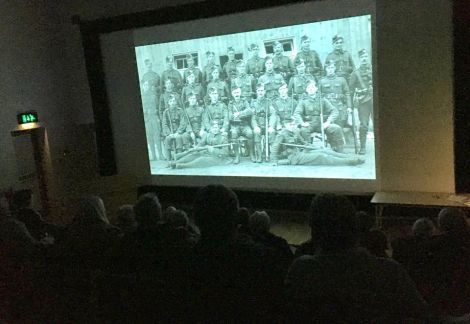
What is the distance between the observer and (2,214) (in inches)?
131

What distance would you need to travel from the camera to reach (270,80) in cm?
524

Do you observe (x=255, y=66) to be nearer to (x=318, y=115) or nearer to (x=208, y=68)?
(x=208, y=68)

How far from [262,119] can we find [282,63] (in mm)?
694

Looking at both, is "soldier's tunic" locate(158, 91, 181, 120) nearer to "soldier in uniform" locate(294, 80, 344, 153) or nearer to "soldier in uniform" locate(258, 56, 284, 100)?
"soldier in uniform" locate(258, 56, 284, 100)

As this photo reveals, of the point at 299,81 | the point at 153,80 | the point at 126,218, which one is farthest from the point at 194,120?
the point at 126,218

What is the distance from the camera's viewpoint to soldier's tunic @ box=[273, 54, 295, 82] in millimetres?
5094

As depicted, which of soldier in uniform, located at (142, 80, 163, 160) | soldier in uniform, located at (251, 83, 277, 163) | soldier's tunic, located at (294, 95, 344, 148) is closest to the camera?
soldier's tunic, located at (294, 95, 344, 148)

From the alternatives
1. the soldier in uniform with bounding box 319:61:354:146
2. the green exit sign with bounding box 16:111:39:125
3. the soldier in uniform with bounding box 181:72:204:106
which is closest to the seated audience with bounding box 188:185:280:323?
the soldier in uniform with bounding box 319:61:354:146

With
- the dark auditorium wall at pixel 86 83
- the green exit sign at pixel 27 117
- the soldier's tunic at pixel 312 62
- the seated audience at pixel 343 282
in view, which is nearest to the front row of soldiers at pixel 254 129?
the soldier's tunic at pixel 312 62

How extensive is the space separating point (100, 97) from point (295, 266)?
17.6 feet

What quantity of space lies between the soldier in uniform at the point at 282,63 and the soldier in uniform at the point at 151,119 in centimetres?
184

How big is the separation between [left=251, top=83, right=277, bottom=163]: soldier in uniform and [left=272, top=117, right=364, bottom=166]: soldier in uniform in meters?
0.13

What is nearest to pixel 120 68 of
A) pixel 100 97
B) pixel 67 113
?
pixel 100 97

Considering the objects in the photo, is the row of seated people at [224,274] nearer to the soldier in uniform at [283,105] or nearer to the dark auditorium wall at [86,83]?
the dark auditorium wall at [86,83]
